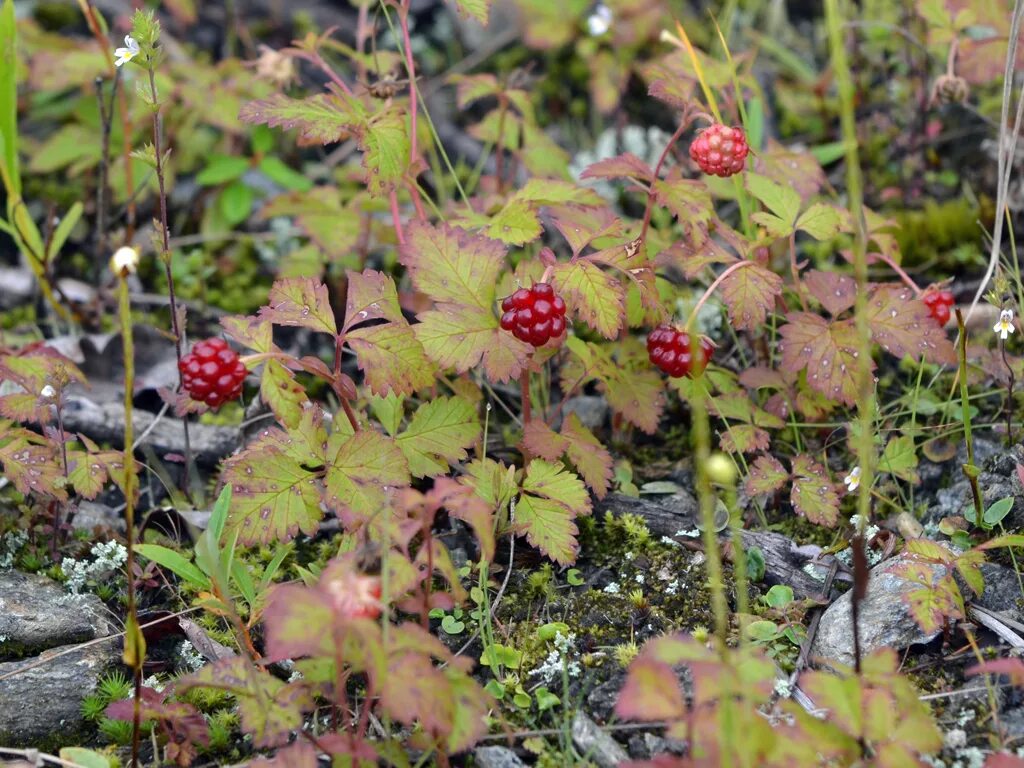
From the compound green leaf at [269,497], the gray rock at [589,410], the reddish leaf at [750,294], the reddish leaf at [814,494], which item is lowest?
the gray rock at [589,410]

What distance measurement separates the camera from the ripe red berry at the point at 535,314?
2082mm

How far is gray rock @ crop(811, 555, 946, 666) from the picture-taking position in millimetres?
2031

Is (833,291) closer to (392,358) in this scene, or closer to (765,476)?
(765,476)

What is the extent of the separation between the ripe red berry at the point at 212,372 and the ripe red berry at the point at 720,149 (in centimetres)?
112

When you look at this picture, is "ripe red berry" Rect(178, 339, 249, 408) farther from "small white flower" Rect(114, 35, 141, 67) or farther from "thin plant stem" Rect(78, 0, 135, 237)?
"thin plant stem" Rect(78, 0, 135, 237)

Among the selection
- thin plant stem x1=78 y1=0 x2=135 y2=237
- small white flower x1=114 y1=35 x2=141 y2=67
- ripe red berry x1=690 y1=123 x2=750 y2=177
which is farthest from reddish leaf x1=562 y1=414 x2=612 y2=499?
thin plant stem x1=78 y1=0 x2=135 y2=237

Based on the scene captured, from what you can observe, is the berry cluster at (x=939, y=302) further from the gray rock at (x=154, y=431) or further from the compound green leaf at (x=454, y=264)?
the gray rock at (x=154, y=431)

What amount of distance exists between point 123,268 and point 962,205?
9.03 ft

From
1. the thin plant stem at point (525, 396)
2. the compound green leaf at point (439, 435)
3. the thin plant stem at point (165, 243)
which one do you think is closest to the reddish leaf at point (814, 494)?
the thin plant stem at point (525, 396)

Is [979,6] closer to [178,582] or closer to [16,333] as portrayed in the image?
[178,582]

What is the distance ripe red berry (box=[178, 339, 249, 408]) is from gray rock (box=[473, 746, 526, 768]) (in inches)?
33.4

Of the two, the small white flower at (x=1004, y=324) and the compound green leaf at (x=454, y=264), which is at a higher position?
the compound green leaf at (x=454, y=264)

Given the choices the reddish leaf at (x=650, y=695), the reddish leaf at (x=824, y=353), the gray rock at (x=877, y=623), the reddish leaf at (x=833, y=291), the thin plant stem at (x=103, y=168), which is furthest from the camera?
the thin plant stem at (x=103, y=168)

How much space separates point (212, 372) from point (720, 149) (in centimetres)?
121
